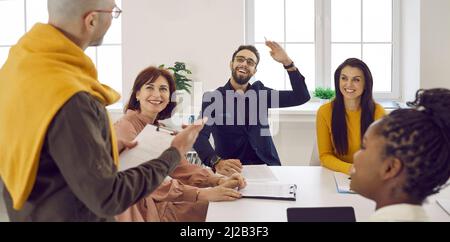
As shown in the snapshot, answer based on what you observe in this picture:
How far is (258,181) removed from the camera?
7.09 feet

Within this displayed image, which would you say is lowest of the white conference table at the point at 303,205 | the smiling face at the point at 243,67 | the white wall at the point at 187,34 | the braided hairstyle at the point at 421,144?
the white conference table at the point at 303,205

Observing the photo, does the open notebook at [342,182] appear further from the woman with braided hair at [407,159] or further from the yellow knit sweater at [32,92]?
the yellow knit sweater at [32,92]

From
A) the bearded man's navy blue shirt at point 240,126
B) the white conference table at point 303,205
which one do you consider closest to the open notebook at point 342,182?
the white conference table at point 303,205

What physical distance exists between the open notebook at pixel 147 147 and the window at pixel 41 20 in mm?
2882

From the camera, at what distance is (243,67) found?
3.03 m

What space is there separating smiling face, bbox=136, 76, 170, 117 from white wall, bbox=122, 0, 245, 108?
1765 mm

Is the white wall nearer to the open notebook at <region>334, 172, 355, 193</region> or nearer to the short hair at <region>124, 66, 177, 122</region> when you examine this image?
the short hair at <region>124, 66, 177, 122</region>

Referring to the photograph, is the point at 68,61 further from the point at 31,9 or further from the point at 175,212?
the point at 31,9

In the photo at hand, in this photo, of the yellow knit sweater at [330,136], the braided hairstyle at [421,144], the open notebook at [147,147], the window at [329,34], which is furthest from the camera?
the window at [329,34]

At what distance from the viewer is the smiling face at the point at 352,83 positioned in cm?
261

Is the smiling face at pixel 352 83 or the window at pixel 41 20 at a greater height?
the window at pixel 41 20

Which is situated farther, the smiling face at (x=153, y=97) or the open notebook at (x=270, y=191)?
the smiling face at (x=153, y=97)
